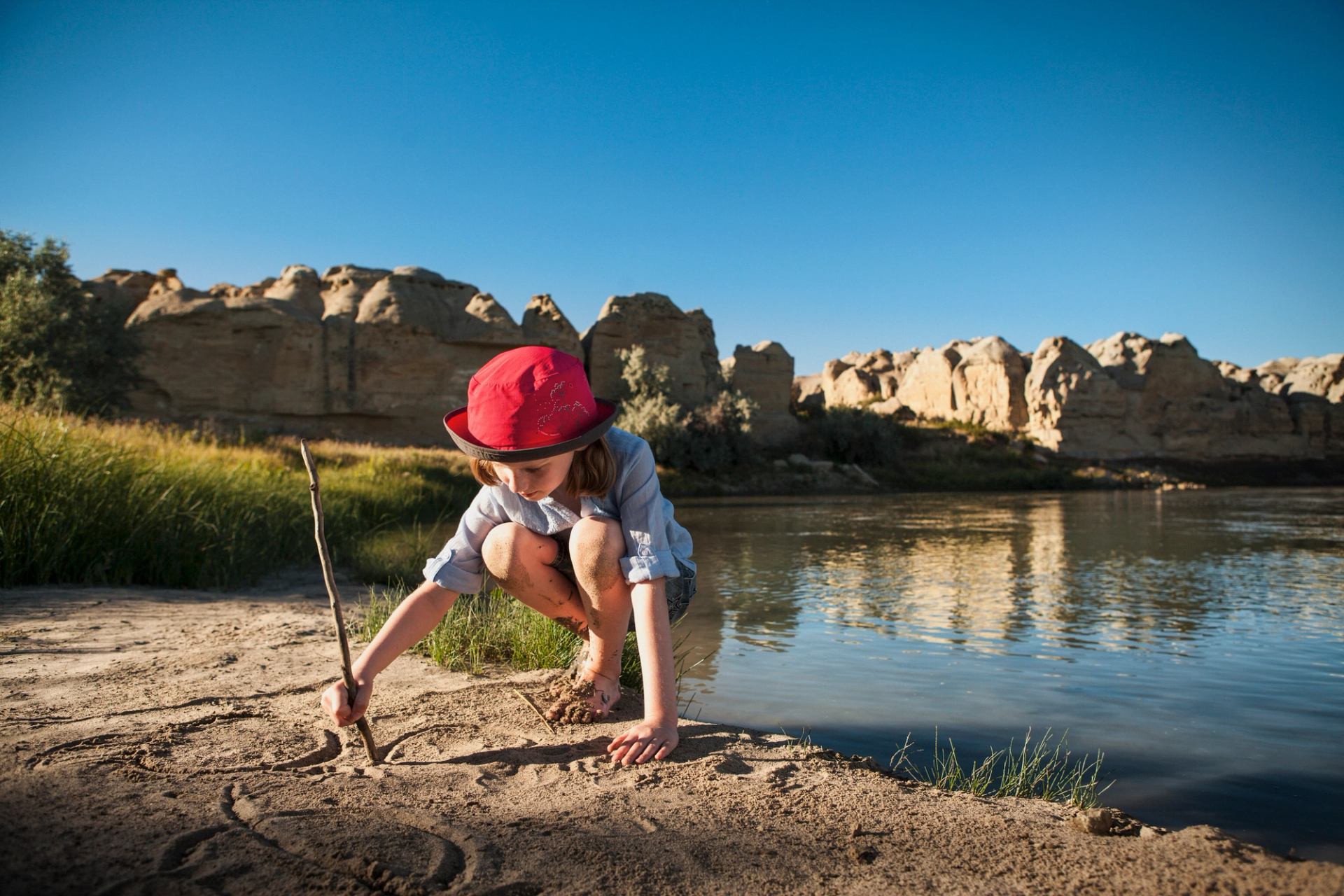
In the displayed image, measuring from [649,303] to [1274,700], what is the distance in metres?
26.8

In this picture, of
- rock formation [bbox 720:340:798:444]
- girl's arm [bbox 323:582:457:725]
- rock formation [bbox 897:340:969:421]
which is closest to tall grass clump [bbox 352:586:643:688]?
girl's arm [bbox 323:582:457:725]

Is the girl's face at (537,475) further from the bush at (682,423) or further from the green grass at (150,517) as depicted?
the bush at (682,423)

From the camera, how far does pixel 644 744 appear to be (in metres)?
2.25

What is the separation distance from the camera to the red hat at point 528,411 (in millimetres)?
2135

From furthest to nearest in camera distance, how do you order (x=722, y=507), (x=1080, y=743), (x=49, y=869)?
1. (x=722, y=507)
2. (x=1080, y=743)
3. (x=49, y=869)

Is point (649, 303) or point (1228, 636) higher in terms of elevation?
point (649, 303)

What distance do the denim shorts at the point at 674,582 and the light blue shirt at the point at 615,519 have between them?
65 mm

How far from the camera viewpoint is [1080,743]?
3195mm

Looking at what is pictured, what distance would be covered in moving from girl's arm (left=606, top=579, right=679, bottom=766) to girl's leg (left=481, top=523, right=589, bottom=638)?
0.38 meters

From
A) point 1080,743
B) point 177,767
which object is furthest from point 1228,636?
point 177,767

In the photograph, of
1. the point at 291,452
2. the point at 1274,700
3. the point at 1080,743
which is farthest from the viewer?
the point at 291,452

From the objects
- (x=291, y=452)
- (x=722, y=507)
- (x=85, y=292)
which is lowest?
(x=722, y=507)

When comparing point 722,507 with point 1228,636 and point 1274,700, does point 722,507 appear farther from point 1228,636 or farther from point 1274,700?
point 1274,700

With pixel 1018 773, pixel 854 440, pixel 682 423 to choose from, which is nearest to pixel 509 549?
pixel 1018 773
